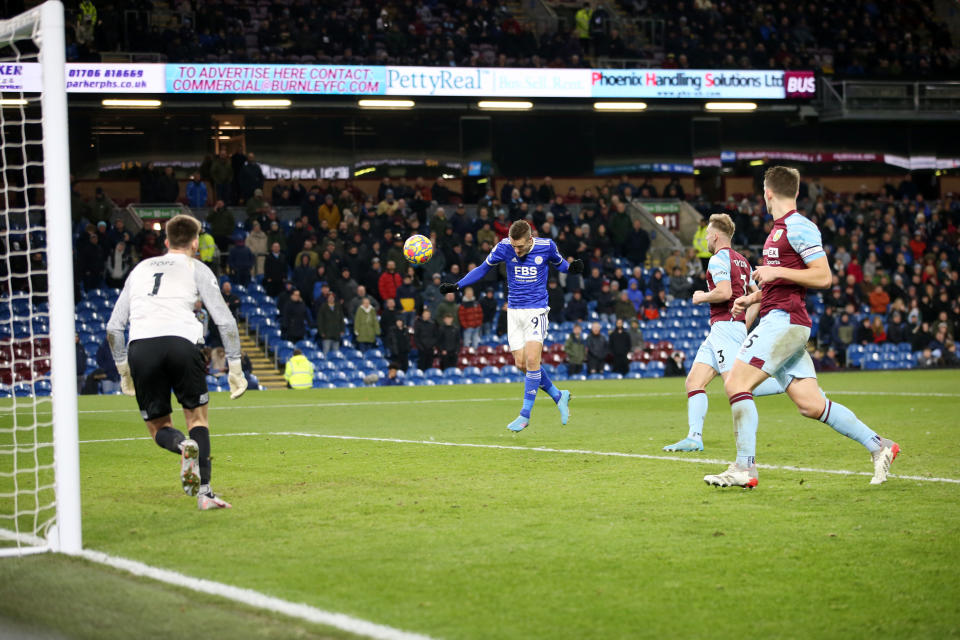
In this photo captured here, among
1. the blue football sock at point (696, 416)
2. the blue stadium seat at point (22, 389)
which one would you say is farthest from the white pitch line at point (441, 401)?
the blue football sock at point (696, 416)

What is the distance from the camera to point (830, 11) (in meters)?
43.8

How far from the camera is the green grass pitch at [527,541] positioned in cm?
488

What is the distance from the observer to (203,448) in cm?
783

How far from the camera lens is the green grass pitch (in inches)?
192

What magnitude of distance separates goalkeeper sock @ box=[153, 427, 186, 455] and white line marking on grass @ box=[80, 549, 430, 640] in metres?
1.55

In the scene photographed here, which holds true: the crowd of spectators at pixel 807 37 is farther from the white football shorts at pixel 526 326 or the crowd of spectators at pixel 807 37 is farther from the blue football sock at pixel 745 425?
the blue football sock at pixel 745 425

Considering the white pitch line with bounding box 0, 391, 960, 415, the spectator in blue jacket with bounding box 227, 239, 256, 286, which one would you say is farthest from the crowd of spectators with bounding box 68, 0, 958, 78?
the white pitch line with bounding box 0, 391, 960, 415

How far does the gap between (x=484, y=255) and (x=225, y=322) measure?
2342cm

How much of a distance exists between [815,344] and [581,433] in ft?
72.6

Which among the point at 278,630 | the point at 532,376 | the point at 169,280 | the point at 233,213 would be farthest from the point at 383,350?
the point at 278,630

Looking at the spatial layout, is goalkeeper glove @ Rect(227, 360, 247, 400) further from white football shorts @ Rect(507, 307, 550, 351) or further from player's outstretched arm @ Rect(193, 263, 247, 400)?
white football shorts @ Rect(507, 307, 550, 351)

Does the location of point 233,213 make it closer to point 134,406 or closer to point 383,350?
point 383,350

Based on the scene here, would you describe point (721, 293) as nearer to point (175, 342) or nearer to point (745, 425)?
point (745, 425)

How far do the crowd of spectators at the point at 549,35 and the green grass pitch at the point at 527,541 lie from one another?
22.6 meters
